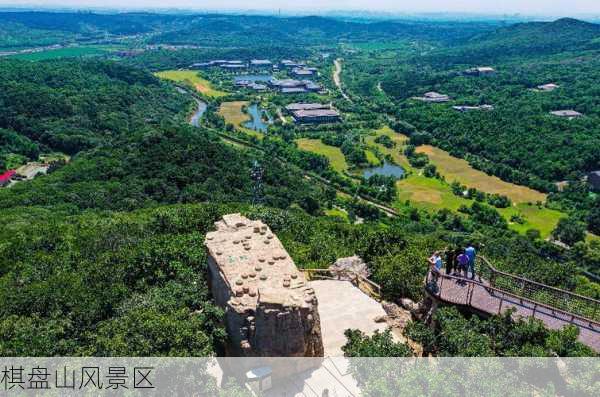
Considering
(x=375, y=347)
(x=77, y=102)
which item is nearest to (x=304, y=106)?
(x=77, y=102)

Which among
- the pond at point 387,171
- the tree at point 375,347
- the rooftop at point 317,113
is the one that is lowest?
the pond at point 387,171

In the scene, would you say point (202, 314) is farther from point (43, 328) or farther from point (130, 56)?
point (130, 56)

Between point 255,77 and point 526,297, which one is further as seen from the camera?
point 255,77

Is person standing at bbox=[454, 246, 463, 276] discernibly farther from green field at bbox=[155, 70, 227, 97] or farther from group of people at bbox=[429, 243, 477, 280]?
green field at bbox=[155, 70, 227, 97]

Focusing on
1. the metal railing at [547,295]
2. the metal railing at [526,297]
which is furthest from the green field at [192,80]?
the metal railing at [547,295]

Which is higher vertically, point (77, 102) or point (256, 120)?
point (77, 102)

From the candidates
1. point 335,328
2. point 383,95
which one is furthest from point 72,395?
point 383,95

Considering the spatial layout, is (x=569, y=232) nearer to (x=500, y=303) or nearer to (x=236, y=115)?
(x=500, y=303)

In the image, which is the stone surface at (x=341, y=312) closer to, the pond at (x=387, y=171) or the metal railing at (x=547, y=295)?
the metal railing at (x=547, y=295)
